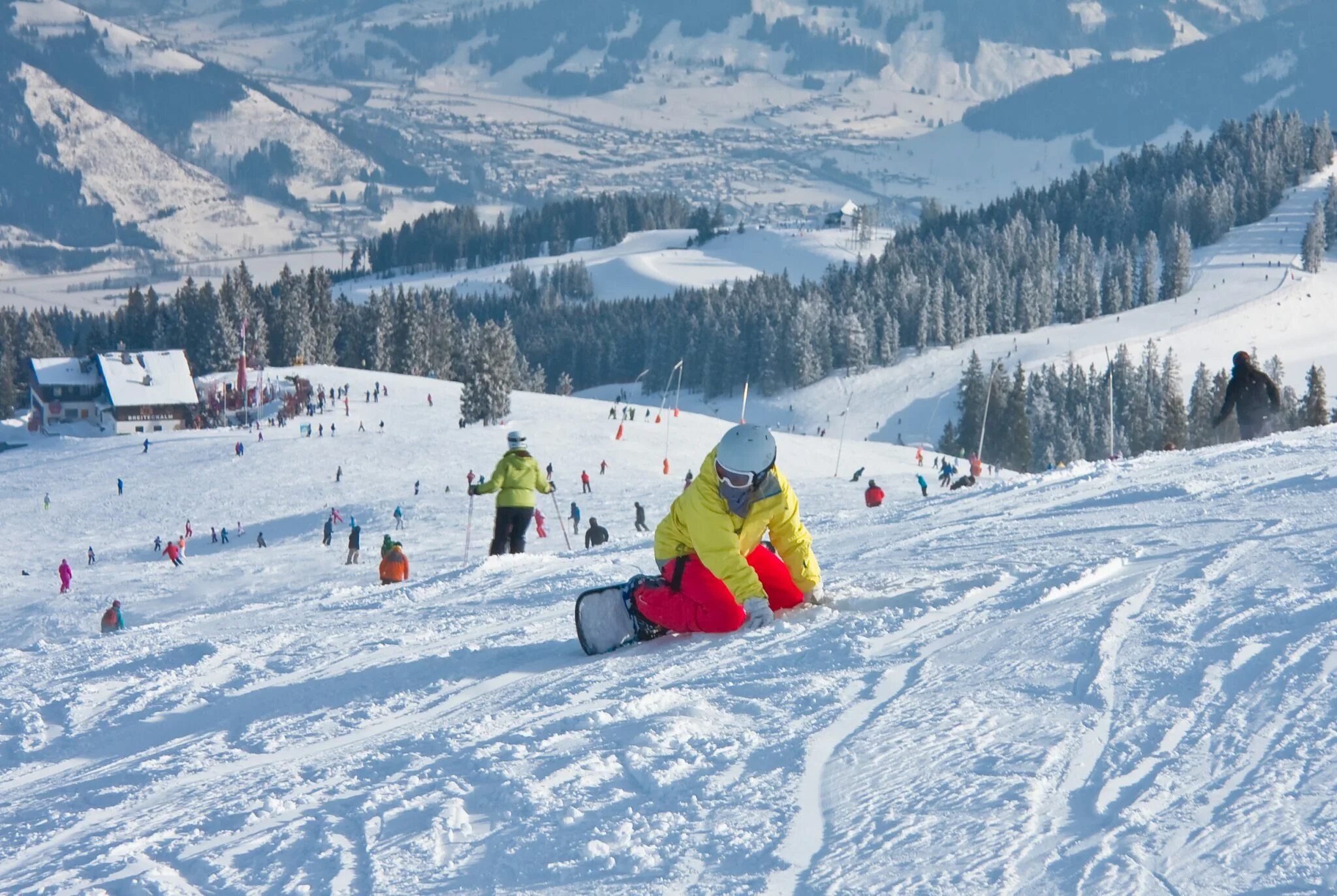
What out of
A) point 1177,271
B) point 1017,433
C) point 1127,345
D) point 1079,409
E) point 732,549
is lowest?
point 1079,409

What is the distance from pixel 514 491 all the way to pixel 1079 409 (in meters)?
74.3

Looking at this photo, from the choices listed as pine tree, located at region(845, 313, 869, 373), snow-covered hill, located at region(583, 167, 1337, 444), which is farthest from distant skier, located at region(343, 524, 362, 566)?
pine tree, located at region(845, 313, 869, 373)

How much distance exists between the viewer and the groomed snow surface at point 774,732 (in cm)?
402

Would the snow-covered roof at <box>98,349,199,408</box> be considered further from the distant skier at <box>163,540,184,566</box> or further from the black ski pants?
the black ski pants

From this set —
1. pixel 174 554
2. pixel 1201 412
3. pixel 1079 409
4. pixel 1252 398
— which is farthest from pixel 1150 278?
pixel 1252 398

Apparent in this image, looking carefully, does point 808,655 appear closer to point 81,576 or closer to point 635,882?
point 635,882

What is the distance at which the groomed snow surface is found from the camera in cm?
402

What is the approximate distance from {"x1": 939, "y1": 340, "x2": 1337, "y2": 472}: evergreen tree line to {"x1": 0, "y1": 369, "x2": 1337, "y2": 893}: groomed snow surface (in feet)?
165

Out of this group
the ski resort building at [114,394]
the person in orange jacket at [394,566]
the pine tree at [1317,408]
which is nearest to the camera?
the person in orange jacket at [394,566]

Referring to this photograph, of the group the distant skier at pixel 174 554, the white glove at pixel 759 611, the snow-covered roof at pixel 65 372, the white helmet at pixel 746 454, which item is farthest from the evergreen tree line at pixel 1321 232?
the white helmet at pixel 746 454

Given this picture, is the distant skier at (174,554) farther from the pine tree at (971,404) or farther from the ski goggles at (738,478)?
the pine tree at (971,404)

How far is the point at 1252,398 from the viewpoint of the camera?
52.1ft

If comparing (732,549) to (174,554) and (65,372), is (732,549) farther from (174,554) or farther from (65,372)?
(65,372)

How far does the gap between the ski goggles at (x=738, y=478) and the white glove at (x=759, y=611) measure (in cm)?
61
